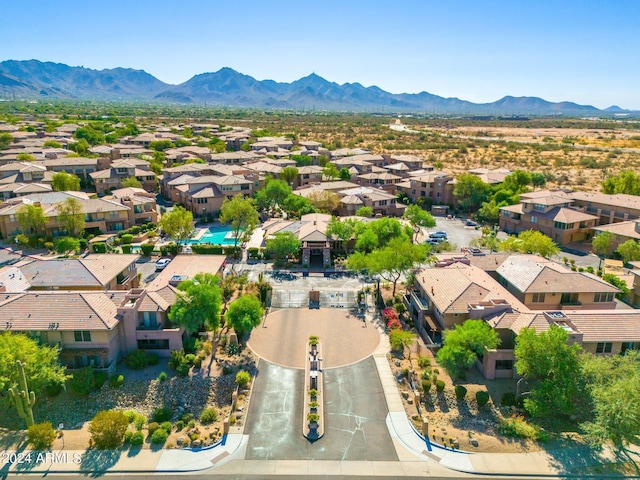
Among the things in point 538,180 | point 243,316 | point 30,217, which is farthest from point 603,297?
point 30,217

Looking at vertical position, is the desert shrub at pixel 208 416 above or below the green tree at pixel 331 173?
below

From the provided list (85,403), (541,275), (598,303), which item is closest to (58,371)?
(85,403)

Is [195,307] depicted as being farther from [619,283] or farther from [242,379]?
[619,283]

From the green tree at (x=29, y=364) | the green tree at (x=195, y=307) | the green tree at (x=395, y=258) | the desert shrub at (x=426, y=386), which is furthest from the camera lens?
the green tree at (x=395, y=258)

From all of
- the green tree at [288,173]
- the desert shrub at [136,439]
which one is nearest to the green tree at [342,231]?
the desert shrub at [136,439]

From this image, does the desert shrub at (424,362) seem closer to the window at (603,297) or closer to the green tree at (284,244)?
the window at (603,297)

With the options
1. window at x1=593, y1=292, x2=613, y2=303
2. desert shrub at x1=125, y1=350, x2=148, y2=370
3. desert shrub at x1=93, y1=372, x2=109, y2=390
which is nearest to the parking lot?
window at x1=593, y1=292, x2=613, y2=303

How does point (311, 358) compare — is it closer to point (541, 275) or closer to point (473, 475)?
point (473, 475)
